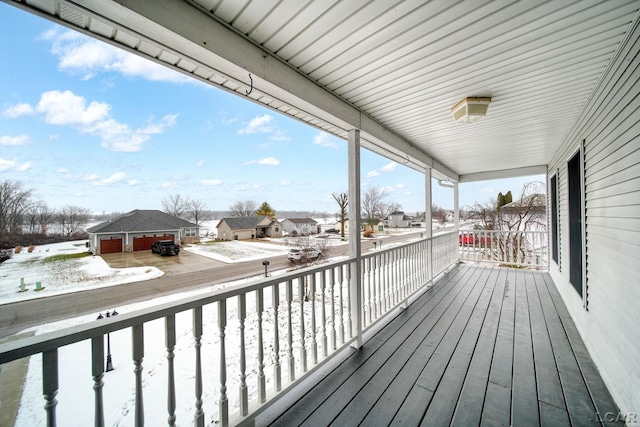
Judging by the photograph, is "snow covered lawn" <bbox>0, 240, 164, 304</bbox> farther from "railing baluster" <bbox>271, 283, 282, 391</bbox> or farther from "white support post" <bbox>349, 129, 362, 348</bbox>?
"white support post" <bbox>349, 129, 362, 348</bbox>

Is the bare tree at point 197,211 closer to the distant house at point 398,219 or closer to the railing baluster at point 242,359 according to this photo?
the railing baluster at point 242,359

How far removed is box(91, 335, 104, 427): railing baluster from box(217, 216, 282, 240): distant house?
3.62 ft

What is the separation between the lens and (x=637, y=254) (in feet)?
4.87

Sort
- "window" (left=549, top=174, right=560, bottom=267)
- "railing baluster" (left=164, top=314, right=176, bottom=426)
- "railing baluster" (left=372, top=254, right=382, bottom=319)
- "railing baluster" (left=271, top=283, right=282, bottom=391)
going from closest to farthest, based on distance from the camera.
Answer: "railing baluster" (left=164, top=314, right=176, bottom=426)
"railing baluster" (left=271, top=283, right=282, bottom=391)
"railing baluster" (left=372, top=254, right=382, bottom=319)
"window" (left=549, top=174, right=560, bottom=267)

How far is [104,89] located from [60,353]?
1.42m

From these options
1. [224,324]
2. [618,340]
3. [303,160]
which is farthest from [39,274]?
[618,340]

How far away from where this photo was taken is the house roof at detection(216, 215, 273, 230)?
2070 mm

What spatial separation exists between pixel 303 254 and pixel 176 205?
1222 millimetres

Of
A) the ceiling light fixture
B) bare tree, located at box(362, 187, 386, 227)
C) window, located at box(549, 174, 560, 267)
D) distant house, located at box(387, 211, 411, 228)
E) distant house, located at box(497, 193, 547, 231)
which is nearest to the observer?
the ceiling light fixture

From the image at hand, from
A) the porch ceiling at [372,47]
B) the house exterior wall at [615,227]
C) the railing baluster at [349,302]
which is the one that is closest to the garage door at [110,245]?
the porch ceiling at [372,47]

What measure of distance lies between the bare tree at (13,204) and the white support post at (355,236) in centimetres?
213

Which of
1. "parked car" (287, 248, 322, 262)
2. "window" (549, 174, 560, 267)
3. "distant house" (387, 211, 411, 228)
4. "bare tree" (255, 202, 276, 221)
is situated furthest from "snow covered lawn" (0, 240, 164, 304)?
"window" (549, 174, 560, 267)

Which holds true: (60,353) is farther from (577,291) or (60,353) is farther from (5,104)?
(577,291)

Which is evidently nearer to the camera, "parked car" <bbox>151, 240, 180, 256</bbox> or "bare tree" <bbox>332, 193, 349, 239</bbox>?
"parked car" <bbox>151, 240, 180, 256</bbox>
